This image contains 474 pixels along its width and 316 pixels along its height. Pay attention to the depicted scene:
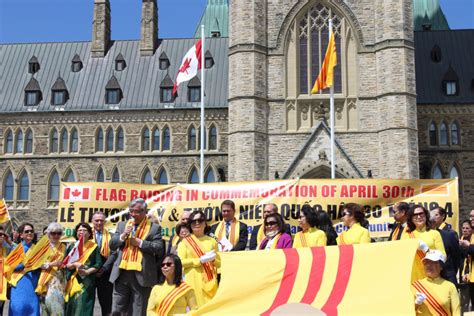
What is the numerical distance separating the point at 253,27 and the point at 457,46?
48.1 ft

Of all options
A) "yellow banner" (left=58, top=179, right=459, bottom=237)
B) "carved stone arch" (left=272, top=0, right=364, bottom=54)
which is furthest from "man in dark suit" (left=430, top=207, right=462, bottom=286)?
"carved stone arch" (left=272, top=0, right=364, bottom=54)

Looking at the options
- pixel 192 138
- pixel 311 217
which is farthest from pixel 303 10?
pixel 311 217

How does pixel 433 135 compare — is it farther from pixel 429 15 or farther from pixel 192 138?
pixel 429 15

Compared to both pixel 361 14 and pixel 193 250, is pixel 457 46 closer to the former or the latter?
pixel 361 14

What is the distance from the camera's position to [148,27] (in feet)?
127

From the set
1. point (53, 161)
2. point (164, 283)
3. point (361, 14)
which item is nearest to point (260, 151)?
point (361, 14)

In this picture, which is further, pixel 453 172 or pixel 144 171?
pixel 144 171

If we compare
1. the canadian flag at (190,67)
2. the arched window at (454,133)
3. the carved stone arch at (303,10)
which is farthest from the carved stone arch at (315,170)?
the arched window at (454,133)

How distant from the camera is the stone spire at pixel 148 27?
3853 cm

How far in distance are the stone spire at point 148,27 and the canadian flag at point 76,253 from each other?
103 feet

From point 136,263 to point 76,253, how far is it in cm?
88

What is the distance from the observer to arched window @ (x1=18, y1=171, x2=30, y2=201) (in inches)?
1400

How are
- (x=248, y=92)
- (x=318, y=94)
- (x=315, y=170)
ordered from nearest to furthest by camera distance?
(x=315, y=170)
(x=248, y=92)
(x=318, y=94)

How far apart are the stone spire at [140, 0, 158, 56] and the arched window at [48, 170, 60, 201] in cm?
896
